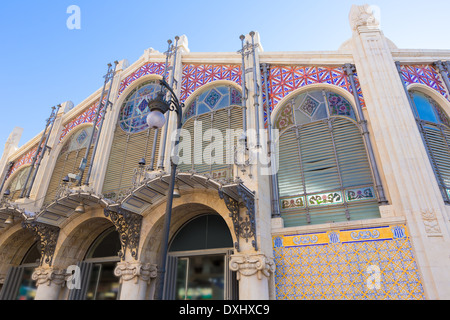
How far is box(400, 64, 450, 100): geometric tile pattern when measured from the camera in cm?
1167

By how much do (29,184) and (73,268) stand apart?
22.0ft

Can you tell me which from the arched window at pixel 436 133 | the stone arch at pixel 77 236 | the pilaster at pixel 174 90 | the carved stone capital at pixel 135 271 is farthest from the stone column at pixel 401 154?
the stone arch at pixel 77 236

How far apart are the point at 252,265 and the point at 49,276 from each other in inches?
329

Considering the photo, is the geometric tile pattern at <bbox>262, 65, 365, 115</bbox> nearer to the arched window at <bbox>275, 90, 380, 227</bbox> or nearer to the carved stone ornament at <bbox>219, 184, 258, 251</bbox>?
the arched window at <bbox>275, 90, 380, 227</bbox>

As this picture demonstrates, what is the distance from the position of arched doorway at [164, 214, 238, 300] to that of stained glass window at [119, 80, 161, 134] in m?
5.75

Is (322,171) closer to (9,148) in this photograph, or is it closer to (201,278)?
(201,278)

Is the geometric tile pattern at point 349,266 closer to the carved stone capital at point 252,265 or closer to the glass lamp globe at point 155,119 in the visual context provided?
the carved stone capital at point 252,265

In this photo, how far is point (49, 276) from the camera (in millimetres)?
11602

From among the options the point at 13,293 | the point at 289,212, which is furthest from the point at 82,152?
the point at 289,212

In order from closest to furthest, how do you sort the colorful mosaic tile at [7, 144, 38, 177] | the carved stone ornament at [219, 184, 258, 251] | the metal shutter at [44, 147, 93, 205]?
the carved stone ornament at [219, 184, 258, 251]
the metal shutter at [44, 147, 93, 205]
the colorful mosaic tile at [7, 144, 38, 177]

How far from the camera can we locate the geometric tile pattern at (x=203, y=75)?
13.8 meters

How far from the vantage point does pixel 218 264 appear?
10570mm

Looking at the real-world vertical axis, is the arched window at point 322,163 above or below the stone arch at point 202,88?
→ below

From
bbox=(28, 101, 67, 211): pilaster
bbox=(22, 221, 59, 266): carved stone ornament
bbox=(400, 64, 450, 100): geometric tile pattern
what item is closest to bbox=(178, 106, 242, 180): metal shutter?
bbox=(22, 221, 59, 266): carved stone ornament
